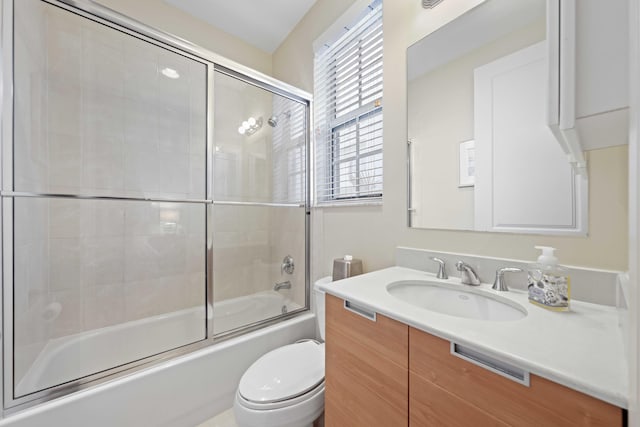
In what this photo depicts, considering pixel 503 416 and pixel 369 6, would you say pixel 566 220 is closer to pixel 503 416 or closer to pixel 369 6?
pixel 503 416

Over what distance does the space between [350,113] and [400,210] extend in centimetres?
74

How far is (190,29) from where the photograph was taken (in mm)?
1922

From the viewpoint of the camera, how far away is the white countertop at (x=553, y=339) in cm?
41

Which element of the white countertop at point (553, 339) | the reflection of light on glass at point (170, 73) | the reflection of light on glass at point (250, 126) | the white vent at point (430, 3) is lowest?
the white countertop at point (553, 339)

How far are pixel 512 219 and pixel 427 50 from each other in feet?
2.77

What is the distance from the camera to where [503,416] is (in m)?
0.49

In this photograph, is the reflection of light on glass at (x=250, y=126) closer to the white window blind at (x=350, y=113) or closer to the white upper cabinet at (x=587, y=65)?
the white window blind at (x=350, y=113)

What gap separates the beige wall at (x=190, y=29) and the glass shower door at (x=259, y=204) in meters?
0.59

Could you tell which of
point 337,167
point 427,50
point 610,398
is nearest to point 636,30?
point 610,398

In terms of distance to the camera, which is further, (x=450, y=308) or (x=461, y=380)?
(x=450, y=308)


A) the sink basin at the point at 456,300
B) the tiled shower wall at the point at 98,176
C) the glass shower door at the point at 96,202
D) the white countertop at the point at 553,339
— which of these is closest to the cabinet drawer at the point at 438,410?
the white countertop at the point at 553,339

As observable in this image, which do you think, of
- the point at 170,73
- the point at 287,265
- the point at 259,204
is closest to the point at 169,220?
the point at 259,204

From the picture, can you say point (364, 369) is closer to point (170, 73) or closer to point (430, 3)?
point (430, 3)

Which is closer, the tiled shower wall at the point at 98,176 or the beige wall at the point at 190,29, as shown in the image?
the tiled shower wall at the point at 98,176
